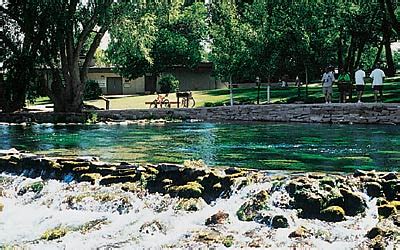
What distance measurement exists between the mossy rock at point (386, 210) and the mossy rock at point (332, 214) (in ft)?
1.88

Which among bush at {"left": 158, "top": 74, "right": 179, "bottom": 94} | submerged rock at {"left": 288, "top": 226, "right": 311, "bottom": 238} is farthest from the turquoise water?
bush at {"left": 158, "top": 74, "right": 179, "bottom": 94}

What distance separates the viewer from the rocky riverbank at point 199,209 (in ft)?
31.2

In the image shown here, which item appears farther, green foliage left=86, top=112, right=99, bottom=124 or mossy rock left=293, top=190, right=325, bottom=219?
green foliage left=86, top=112, right=99, bottom=124

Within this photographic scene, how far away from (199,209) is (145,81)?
4013cm

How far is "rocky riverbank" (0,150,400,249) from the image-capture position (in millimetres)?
9500

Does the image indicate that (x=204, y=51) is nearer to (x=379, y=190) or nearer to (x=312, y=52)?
(x=312, y=52)

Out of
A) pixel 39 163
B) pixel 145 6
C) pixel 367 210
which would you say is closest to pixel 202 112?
pixel 145 6

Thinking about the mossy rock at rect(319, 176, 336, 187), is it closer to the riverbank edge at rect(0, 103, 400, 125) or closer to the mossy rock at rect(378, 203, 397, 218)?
the mossy rock at rect(378, 203, 397, 218)

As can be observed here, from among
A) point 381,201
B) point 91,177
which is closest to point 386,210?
point 381,201

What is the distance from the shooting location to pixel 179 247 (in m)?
9.35

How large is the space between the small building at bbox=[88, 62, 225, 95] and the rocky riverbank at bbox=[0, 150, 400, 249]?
36.9 meters

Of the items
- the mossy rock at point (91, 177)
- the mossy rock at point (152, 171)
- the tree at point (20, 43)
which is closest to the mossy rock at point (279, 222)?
the mossy rock at point (152, 171)

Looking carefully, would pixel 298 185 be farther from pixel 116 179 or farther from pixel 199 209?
pixel 116 179

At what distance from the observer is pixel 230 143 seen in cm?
1764
